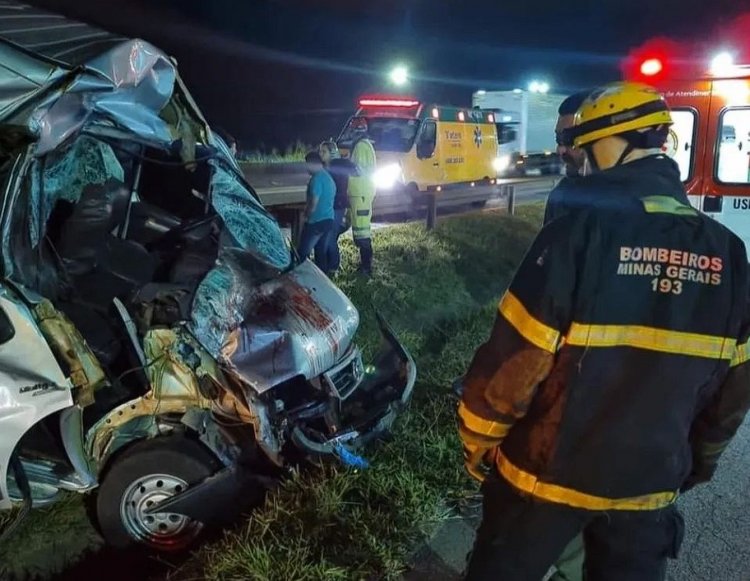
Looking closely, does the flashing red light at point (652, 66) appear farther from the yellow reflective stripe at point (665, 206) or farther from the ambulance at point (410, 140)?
the ambulance at point (410, 140)

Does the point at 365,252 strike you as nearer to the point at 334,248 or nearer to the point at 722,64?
the point at 334,248

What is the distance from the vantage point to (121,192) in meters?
4.32

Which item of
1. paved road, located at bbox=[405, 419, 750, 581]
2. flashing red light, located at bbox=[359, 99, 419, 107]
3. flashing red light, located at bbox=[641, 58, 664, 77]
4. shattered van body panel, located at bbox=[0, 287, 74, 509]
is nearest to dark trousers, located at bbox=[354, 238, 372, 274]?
flashing red light, located at bbox=[641, 58, 664, 77]

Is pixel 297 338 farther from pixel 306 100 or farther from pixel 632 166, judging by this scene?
pixel 306 100

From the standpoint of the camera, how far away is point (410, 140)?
15.2 metres

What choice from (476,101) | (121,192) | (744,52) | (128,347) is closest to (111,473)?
(128,347)

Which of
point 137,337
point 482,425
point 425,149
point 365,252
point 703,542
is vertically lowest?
point 703,542

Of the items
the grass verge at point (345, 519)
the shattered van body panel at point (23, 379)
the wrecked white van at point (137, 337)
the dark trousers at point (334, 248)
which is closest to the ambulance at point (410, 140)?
the dark trousers at point (334, 248)

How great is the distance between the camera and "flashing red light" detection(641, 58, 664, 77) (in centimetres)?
653

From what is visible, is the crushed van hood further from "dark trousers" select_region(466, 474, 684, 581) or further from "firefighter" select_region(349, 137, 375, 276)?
"firefighter" select_region(349, 137, 375, 276)

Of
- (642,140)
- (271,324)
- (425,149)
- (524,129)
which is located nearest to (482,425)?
(642,140)

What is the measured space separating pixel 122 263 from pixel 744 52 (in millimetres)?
5282

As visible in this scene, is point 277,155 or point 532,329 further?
point 277,155

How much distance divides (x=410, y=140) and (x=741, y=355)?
1355cm
